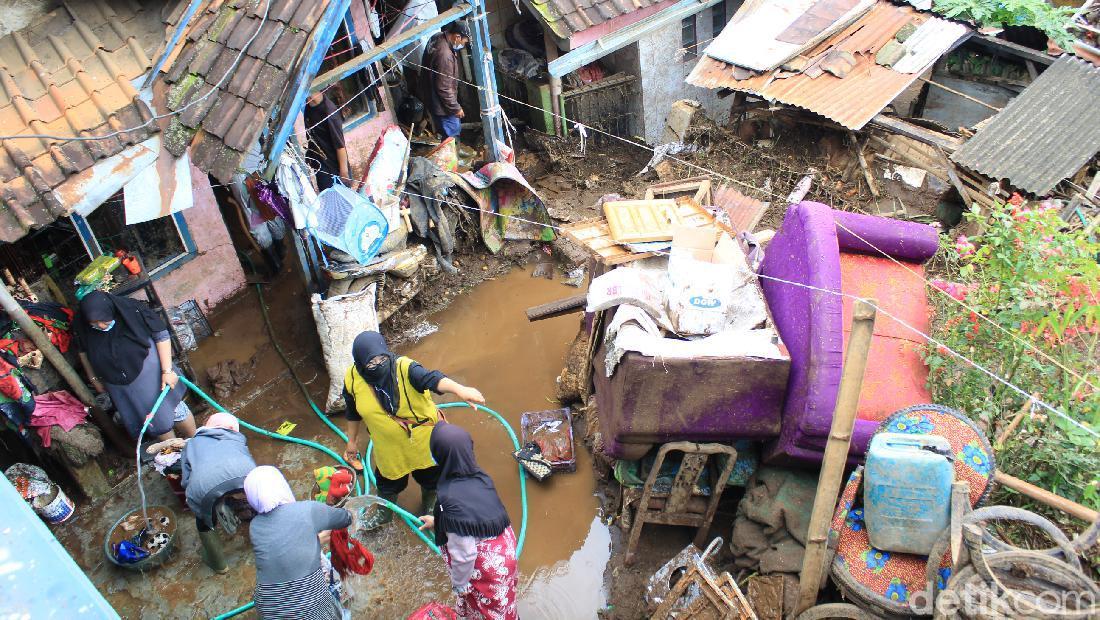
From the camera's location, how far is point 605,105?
11.3 meters

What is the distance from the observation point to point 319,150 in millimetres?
7707

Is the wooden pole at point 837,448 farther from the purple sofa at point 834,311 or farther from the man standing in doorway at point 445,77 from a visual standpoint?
the man standing in doorway at point 445,77

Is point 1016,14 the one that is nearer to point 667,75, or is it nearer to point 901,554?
point 667,75

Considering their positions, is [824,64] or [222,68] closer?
[222,68]

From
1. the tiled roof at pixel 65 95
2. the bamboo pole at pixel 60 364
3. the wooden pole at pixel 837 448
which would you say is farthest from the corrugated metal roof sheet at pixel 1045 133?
the bamboo pole at pixel 60 364

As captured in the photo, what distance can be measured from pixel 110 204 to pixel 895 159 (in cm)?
904

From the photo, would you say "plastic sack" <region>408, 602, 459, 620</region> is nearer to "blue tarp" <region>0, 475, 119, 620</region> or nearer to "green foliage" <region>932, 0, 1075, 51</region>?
"blue tarp" <region>0, 475, 119, 620</region>

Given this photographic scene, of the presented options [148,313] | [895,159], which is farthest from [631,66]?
[148,313]

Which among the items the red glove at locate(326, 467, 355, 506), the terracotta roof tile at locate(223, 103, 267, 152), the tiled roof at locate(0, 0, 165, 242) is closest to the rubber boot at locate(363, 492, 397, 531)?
the red glove at locate(326, 467, 355, 506)

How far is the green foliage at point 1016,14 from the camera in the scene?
8.87 metres

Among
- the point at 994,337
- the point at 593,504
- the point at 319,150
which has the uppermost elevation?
the point at 319,150

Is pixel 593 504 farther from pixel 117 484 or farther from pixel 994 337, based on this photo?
pixel 117 484

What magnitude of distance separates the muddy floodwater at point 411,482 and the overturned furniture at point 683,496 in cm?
55

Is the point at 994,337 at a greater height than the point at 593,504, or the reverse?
the point at 994,337
